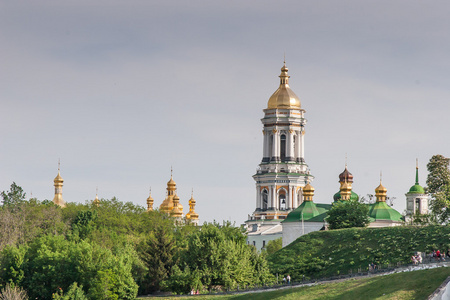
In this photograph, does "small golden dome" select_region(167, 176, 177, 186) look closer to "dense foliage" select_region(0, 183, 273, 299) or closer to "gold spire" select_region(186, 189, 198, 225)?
Answer: "gold spire" select_region(186, 189, 198, 225)

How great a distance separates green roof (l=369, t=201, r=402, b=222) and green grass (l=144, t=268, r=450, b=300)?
151 ft

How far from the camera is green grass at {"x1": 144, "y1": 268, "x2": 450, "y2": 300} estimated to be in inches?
2368

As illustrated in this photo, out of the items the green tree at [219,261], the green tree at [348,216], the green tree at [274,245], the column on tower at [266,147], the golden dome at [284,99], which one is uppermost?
the golden dome at [284,99]

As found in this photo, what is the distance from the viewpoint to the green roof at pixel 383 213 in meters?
115

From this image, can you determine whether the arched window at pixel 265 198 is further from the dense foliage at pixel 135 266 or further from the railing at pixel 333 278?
the railing at pixel 333 278

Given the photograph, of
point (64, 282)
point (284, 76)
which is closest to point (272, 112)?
point (284, 76)

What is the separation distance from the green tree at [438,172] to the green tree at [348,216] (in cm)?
1562

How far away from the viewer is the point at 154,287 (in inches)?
3263

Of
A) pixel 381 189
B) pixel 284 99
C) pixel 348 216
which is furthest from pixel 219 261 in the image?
pixel 284 99

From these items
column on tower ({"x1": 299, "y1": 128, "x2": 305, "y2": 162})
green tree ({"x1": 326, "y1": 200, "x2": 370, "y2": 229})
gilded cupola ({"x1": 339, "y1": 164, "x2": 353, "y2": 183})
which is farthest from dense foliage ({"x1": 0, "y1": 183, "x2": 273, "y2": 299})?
column on tower ({"x1": 299, "y1": 128, "x2": 305, "y2": 162})

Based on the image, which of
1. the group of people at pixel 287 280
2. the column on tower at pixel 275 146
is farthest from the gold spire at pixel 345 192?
the group of people at pixel 287 280

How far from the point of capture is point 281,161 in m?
149

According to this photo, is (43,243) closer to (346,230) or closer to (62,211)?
(346,230)

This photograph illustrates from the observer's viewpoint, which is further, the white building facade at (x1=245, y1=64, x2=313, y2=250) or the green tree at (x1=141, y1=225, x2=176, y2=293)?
the white building facade at (x1=245, y1=64, x2=313, y2=250)
